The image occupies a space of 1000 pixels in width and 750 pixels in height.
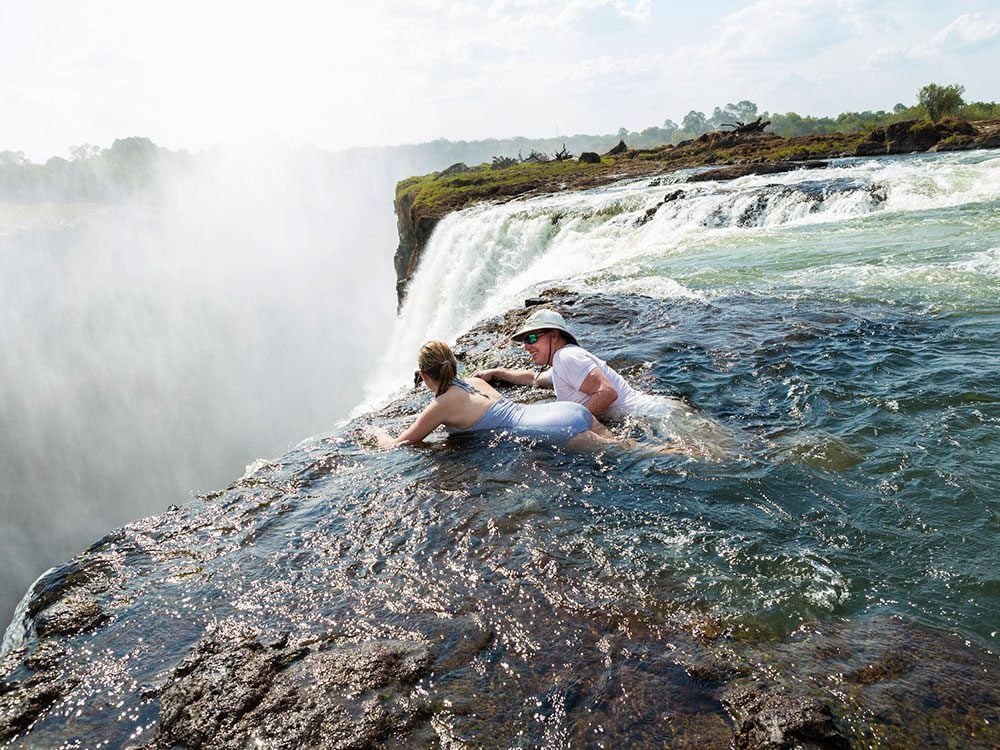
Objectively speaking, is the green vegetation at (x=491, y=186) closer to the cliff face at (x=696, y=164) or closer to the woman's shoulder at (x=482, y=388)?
the cliff face at (x=696, y=164)

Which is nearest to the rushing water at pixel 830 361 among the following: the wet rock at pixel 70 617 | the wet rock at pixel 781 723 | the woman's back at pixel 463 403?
the wet rock at pixel 781 723

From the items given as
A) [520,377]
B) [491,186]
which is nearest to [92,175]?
[491,186]

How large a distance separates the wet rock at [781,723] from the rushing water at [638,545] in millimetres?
113

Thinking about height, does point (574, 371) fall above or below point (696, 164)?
below

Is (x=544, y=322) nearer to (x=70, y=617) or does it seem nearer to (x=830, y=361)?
(x=830, y=361)

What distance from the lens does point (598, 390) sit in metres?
5.68

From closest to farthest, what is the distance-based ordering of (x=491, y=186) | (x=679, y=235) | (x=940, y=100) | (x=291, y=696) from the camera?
(x=291, y=696), (x=679, y=235), (x=491, y=186), (x=940, y=100)

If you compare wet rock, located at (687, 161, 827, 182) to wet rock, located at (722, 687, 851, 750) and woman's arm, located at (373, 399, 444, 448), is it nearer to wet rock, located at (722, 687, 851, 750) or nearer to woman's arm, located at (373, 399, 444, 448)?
woman's arm, located at (373, 399, 444, 448)

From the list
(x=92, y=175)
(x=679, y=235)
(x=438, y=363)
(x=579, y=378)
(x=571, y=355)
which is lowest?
(x=579, y=378)

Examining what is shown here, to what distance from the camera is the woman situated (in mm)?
5438

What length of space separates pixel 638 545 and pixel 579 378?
201 centimetres

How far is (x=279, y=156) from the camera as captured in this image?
378 feet

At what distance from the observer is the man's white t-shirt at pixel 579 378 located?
568 cm

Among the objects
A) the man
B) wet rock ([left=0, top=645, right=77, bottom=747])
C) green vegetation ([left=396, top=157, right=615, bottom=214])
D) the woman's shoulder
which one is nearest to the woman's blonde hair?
the woman's shoulder
